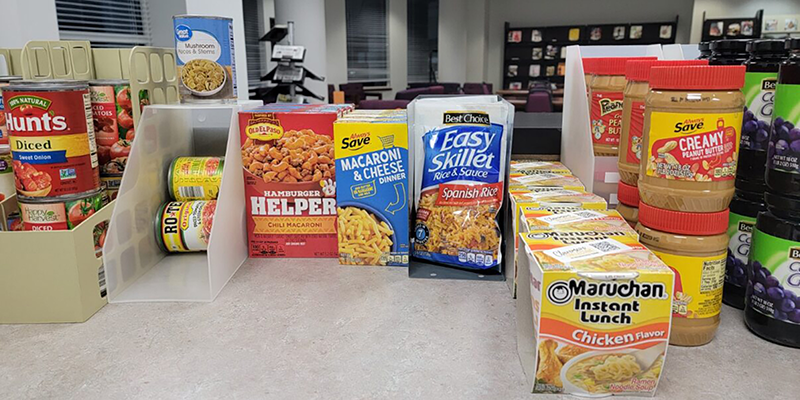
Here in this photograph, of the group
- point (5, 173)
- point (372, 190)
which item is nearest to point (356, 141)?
point (372, 190)

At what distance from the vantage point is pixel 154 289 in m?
1.42

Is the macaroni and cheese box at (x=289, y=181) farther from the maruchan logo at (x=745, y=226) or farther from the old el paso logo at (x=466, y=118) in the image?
the maruchan logo at (x=745, y=226)

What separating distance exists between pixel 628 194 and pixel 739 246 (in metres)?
0.26

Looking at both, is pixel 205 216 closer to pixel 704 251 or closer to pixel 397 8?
pixel 704 251

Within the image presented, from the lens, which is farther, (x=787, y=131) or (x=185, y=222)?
(x=185, y=222)

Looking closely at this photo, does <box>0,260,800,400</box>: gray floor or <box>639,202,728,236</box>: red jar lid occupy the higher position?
<box>639,202,728,236</box>: red jar lid

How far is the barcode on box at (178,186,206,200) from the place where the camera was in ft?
5.29

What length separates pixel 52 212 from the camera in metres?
1.34

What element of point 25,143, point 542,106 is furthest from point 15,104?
point 542,106

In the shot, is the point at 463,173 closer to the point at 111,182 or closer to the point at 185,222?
the point at 185,222

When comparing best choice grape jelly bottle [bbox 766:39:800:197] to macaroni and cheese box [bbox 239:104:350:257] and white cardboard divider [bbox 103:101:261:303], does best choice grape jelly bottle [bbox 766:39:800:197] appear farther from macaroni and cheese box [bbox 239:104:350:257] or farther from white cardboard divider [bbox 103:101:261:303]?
white cardboard divider [bbox 103:101:261:303]

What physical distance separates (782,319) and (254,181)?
4.15 ft

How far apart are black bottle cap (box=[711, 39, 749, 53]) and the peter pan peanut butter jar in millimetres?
241

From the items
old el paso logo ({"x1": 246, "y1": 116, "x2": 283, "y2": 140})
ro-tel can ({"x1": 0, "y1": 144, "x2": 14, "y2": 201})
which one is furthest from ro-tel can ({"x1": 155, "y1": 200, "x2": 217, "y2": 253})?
ro-tel can ({"x1": 0, "y1": 144, "x2": 14, "y2": 201})
